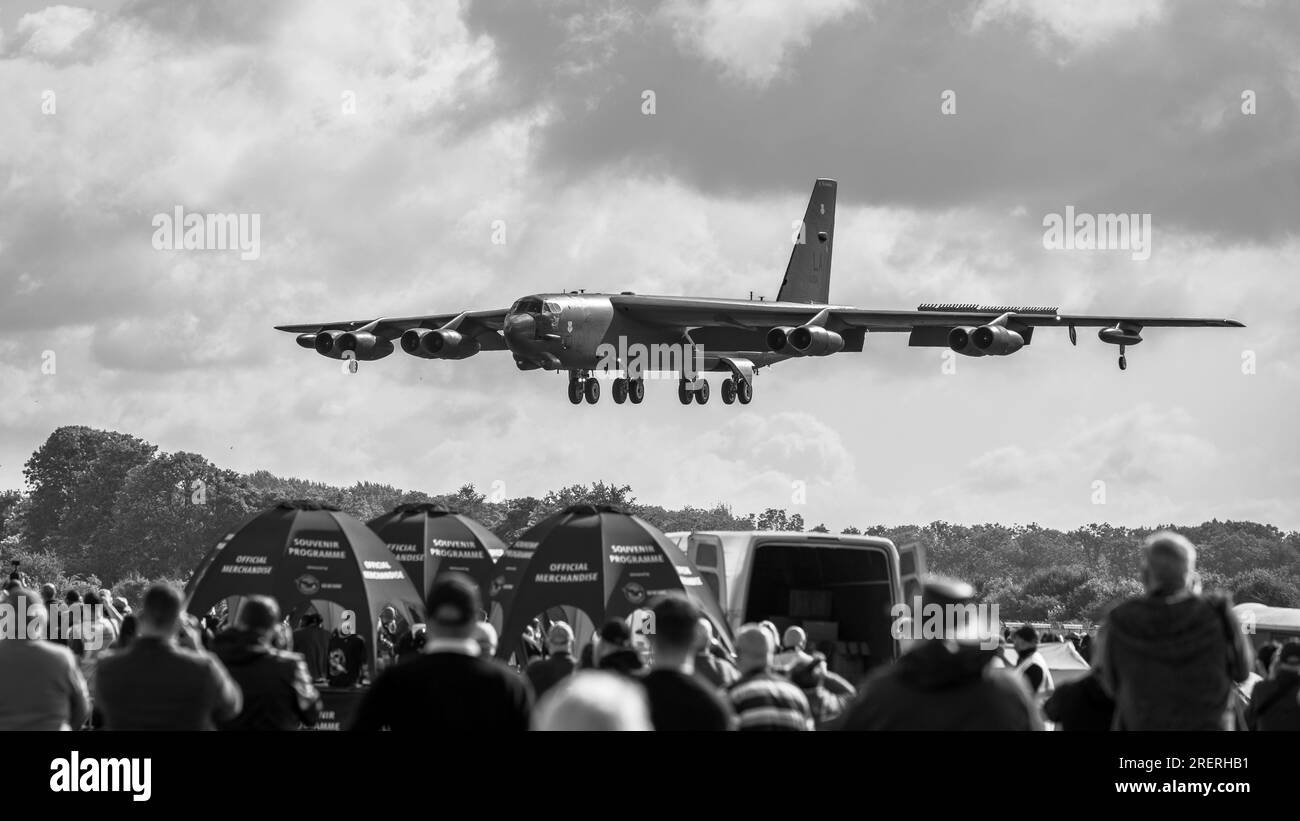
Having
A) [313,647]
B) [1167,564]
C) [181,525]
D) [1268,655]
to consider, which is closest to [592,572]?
[313,647]

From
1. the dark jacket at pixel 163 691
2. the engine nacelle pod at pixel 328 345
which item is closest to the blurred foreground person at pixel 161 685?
the dark jacket at pixel 163 691

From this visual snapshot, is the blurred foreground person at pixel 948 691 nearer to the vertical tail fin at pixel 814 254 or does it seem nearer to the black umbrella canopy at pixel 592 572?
the black umbrella canopy at pixel 592 572

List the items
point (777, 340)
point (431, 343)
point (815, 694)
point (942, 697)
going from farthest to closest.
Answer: point (431, 343), point (777, 340), point (815, 694), point (942, 697)

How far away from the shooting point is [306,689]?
26.2ft

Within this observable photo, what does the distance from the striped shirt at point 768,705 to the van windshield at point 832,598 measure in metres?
8.16

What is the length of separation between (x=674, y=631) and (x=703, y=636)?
2.28 m

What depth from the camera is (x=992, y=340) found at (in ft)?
136

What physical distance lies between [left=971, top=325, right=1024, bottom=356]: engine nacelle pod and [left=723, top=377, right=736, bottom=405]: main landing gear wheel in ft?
24.1

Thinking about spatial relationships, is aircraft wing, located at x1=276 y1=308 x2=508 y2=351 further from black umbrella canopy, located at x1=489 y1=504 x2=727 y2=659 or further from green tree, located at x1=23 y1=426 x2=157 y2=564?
green tree, located at x1=23 y1=426 x2=157 y2=564

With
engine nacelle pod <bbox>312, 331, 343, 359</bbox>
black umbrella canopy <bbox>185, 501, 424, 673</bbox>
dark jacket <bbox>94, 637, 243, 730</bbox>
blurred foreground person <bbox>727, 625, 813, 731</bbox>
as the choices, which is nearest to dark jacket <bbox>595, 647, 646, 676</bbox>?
blurred foreground person <bbox>727, 625, 813, 731</bbox>

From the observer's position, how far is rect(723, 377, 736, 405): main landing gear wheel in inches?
1834

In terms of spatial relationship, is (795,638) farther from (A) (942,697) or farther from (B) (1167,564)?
(A) (942,697)

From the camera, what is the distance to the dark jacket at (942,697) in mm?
5992

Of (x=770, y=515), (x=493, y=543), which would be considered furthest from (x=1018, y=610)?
(x=493, y=543)
